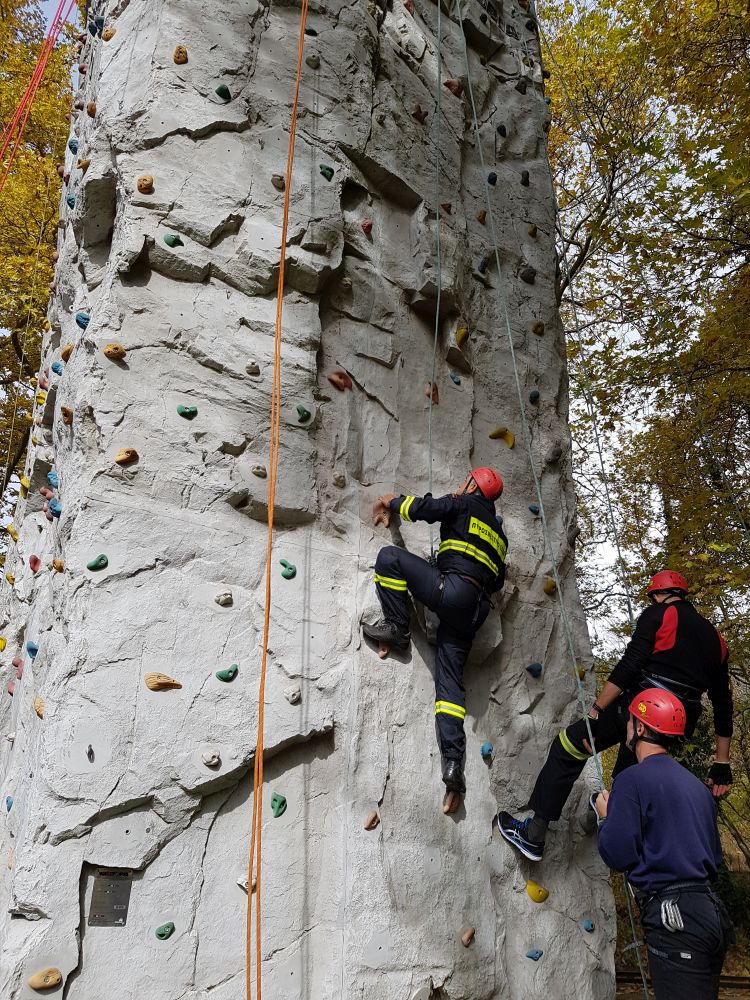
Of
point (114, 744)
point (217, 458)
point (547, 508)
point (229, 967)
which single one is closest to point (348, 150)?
point (217, 458)

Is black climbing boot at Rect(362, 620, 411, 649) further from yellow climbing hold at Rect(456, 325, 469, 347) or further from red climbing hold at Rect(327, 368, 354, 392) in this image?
yellow climbing hold at Rect(456, 325, 469, 347)

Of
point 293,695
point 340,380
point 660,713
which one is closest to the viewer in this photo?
point 660,713

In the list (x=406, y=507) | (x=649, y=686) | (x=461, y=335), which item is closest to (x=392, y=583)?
(x=406, y=507)

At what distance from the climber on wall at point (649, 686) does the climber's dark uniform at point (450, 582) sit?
1.57 feet

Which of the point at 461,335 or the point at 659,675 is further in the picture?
the point at 461,335

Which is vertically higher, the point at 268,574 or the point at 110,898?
the point at 268,574

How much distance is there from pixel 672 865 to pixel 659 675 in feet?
3.73

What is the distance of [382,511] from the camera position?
3.83 metres

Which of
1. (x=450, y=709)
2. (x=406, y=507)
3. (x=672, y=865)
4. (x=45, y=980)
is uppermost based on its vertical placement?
(x=406, y=507)

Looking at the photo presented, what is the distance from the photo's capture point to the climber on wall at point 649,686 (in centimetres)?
340

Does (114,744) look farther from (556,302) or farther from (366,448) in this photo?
(556,302)

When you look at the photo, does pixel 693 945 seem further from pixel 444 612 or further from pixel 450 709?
pixel 444 612

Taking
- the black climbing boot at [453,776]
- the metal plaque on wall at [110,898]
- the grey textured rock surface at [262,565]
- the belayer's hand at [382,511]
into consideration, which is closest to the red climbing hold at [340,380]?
the grey textured rock surface at [262,565]

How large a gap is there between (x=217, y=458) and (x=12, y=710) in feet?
5.53
